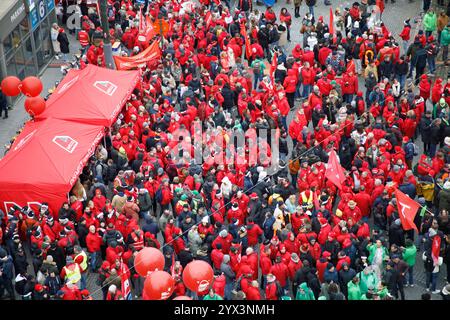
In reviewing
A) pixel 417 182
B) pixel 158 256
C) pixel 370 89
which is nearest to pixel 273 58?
pixel 370 89

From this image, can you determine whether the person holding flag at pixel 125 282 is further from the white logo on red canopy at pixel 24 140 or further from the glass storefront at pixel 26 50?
the glass storefront at pixel 26 50

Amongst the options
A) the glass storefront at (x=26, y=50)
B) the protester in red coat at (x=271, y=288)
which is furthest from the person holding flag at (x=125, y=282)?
the glass storefront at (x=26, y=50)

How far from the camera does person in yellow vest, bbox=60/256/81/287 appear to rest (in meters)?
18.0

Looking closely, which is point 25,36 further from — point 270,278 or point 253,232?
point 270,278

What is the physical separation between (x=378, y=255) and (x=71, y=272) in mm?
6165

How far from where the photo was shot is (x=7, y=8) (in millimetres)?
26781

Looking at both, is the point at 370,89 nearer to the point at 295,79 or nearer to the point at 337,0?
the point at 295,79

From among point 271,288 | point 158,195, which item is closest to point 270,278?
point 271,288

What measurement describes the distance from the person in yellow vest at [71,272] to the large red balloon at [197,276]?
2.99 meters

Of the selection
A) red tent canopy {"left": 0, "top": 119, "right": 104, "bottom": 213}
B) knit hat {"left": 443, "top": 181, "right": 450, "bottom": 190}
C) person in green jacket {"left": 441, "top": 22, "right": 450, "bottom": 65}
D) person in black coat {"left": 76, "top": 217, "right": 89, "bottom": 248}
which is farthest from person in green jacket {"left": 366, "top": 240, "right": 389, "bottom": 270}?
person in green jacket {"left": 441, "top": 22, "right": 450, "bottom": 65}

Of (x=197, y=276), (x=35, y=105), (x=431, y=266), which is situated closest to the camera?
(x=197, y=276)

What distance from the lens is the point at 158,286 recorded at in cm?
1538

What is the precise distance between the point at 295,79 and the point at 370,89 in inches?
84.5

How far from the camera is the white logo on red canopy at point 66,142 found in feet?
70.4
